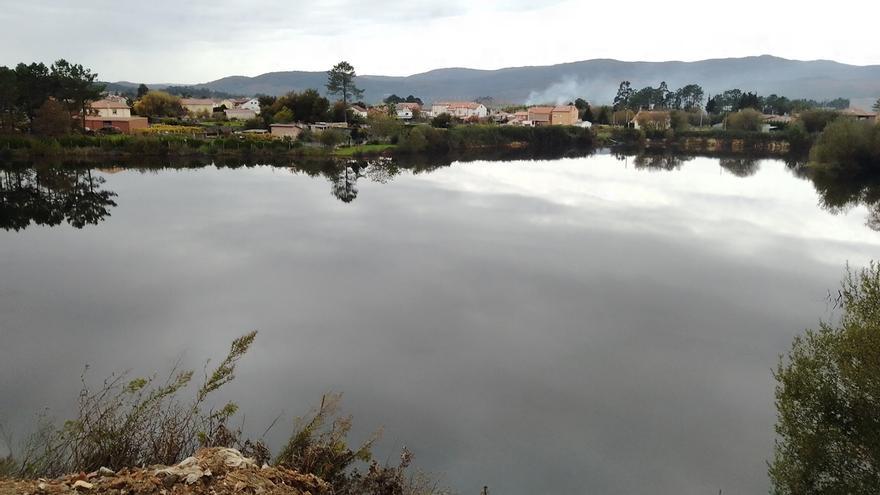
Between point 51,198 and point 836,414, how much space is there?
27586 millimetres

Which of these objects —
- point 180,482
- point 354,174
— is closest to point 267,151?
point 354,174

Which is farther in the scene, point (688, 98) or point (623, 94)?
point (623, 94)

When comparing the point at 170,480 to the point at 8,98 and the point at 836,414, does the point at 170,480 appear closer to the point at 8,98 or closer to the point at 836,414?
the point at 836,414

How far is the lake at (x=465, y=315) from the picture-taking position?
320 inches

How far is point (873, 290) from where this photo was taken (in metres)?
7.50

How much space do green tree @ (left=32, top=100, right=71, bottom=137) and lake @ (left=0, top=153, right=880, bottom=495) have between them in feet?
42.9

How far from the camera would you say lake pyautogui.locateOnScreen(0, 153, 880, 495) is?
26.7 ft

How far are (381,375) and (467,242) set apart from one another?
9.53 meters

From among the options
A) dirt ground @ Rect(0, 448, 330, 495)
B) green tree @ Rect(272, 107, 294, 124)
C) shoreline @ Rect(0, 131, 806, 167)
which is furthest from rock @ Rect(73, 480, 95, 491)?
green tree @ Rect(272, 107, 294, 124)

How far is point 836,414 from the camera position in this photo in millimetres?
6680

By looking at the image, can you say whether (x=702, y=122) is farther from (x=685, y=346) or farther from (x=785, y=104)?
(x=685, y=346)

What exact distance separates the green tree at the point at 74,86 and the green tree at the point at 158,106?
41.8ft

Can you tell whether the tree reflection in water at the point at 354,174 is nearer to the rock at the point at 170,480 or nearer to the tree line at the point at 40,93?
the tree line at the point at 40,93

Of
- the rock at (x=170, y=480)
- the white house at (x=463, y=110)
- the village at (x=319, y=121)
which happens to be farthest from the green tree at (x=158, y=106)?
the rock at (x=170, y=480)
